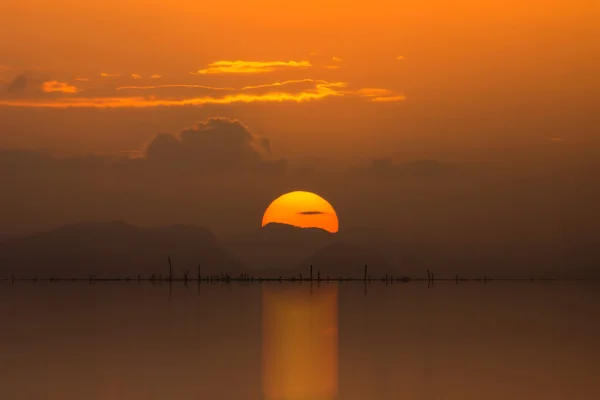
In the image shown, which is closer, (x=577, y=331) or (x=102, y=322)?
(x=577, y=331)

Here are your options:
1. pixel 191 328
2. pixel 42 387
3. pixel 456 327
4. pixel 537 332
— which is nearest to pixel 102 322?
Result: pixel 191 328

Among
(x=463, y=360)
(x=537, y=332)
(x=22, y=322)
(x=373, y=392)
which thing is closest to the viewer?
(x=373, y=392)

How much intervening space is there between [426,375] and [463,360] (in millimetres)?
5469

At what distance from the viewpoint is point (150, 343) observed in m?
49.8

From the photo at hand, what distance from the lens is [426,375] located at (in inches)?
1463

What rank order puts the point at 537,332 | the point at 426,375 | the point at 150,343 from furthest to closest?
the point at 537,332
the point at 150,343
the point at 426,375

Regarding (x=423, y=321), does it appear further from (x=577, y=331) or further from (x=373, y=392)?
(x=373, y=392)

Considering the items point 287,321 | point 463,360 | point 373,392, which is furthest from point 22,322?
point 373,392

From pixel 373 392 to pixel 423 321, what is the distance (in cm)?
3798

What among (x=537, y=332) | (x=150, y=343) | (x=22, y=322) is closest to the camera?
(x=150, y=343)

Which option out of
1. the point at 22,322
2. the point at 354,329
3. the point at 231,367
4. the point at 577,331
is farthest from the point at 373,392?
the point at 22,322

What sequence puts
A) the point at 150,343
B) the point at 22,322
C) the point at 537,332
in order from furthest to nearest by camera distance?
the point at 22,322 → the point at 537,332 → the point at 150,343

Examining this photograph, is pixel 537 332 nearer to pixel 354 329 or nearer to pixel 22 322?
pixel 354 329

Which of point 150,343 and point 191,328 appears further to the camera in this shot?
point 191,328
